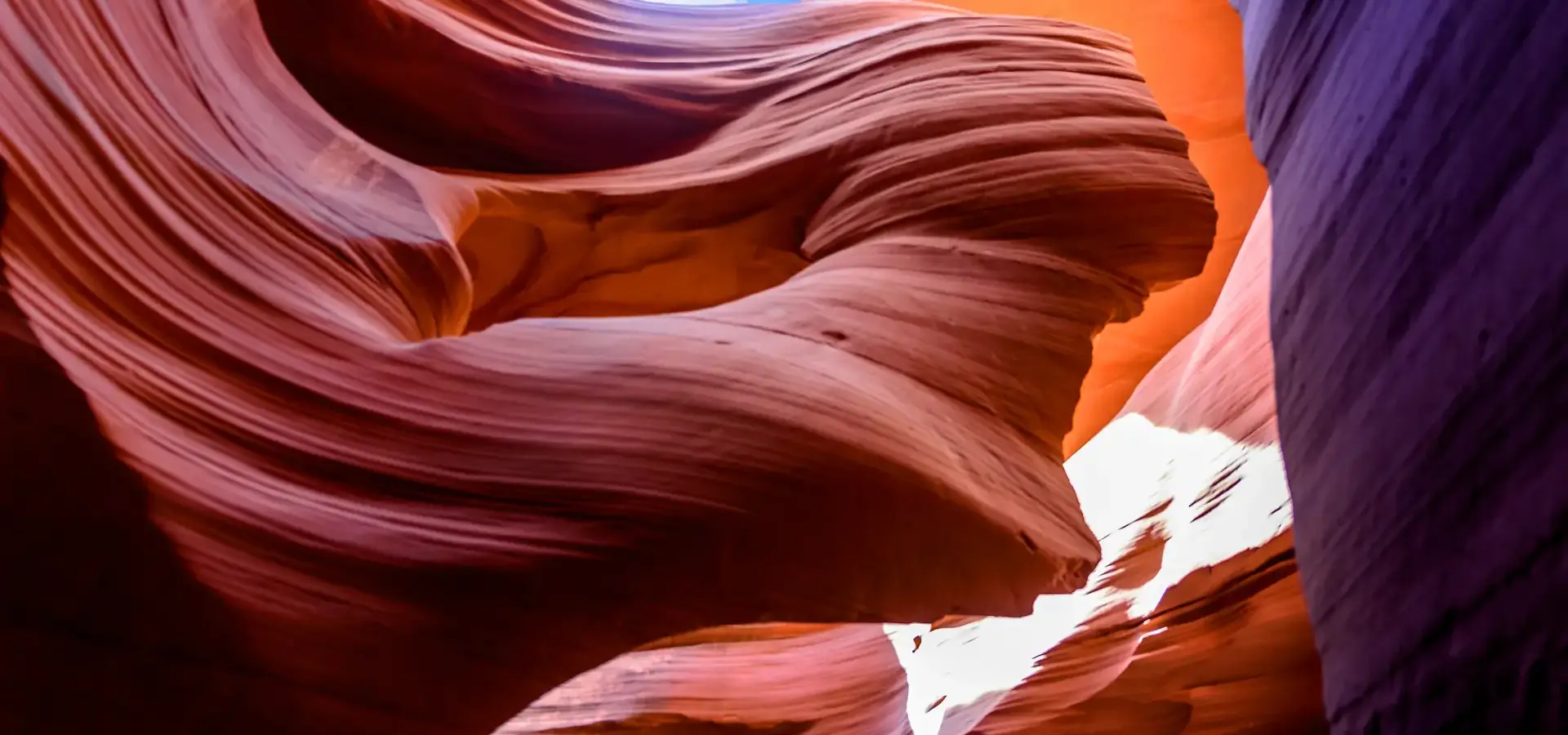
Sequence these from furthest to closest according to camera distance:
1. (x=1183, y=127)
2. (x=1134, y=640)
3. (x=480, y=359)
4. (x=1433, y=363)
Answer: (x=1183, y=127), (x=1134, y=640), (x=480, y=359), (x=1433, y=363)

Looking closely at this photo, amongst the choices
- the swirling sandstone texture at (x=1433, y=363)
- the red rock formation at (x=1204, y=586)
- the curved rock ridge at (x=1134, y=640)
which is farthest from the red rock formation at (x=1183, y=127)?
the swirling sandstone texture at (x=1433, y=363)

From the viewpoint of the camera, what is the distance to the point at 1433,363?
0.69 meters

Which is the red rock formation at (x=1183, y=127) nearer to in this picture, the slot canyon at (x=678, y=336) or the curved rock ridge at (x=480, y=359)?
the slot canyon at (x=678, y=336)

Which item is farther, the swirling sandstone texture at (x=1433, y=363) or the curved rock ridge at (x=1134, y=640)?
the curved rock ridge at (x=1134, y=640)

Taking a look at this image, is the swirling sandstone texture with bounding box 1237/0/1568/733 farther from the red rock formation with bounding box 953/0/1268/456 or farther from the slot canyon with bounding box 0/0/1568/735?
the red rock formation with bounding box 953/0/1268/456

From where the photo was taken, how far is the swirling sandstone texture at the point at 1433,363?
22.5 inches

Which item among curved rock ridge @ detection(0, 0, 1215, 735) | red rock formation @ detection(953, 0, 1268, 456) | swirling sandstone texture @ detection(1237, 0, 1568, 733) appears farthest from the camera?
red rock formation @ detection(953, 0, 1268, 456)

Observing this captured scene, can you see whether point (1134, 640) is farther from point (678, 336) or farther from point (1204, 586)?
point (678, 336)

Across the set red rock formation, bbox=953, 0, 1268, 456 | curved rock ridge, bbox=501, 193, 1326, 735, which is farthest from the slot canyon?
red rock formation, bbox=953, 0, 1268, 456

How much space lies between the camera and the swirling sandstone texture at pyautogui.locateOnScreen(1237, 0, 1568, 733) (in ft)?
1.87

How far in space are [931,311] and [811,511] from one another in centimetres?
33

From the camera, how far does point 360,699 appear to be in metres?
0.76

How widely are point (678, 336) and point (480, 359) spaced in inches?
7.4

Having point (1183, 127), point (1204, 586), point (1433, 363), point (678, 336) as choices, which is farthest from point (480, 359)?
point (1183, 127)
